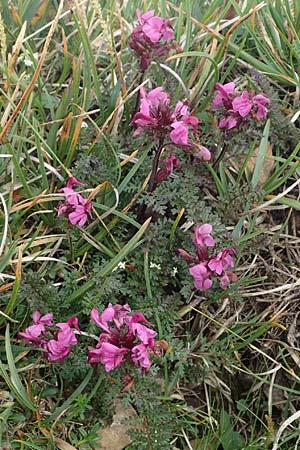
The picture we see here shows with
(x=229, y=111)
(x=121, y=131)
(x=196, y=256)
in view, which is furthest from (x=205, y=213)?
(x=121, y=131)

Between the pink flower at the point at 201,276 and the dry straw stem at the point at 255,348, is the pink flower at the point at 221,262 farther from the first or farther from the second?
the dry straw stem at the point at 255,348

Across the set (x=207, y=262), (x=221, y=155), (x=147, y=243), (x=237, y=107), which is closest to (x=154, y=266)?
(x=147, y=243)

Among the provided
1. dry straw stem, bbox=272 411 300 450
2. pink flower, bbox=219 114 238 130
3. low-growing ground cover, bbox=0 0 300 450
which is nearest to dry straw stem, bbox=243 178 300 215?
low-growing ground cover, bbox=0 0 300 450

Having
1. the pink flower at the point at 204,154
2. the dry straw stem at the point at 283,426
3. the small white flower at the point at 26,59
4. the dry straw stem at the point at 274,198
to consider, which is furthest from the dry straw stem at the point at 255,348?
the small white flower at the point at 26,59

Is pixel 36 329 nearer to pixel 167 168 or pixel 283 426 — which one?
pixel 167 168

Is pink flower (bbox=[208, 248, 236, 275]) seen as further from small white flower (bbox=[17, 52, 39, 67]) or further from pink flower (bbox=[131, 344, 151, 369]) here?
small white flower (bbox=[17, 52, 39, 67])

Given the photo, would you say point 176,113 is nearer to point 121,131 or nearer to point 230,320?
point 121,131
